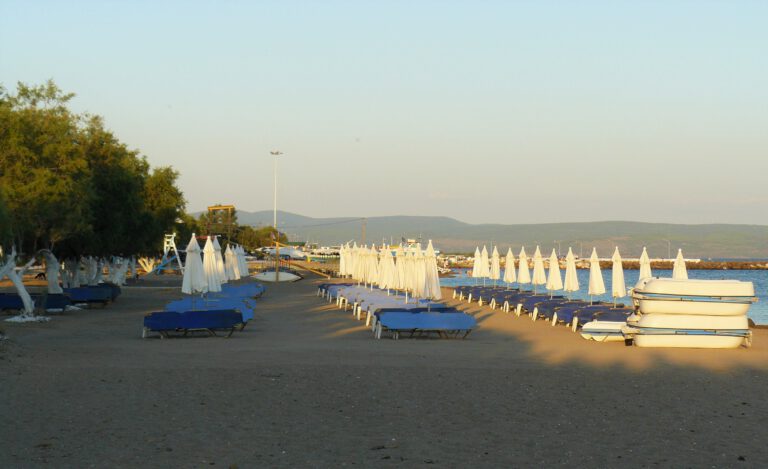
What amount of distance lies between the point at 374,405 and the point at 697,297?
450 inches

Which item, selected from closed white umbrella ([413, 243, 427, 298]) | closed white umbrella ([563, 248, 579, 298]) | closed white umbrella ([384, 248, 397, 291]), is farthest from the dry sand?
closed white umbrella ([563, 248, 579, 298])

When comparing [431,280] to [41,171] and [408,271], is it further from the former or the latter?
[41,171]

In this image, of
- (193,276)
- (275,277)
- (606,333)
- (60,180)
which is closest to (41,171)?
(60,180)

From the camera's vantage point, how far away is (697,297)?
68.0 ft

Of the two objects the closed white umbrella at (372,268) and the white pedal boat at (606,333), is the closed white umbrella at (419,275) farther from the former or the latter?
the closed white umbrella at (372,268)

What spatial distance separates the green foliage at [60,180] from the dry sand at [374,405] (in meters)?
5.46

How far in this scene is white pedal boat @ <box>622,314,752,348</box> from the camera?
20656 millimetres

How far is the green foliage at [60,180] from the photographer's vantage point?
24625 millimetres

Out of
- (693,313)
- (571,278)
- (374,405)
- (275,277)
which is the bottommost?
(374,405)

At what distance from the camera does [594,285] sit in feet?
100

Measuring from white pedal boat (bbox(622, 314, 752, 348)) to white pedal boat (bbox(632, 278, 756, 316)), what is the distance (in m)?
0.15

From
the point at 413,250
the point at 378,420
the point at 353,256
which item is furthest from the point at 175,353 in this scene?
the point at 353,256

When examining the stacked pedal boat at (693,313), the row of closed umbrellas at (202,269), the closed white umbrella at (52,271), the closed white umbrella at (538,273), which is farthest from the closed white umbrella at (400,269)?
the closed white umbrella at (52,271)

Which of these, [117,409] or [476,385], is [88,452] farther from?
[476,385]
